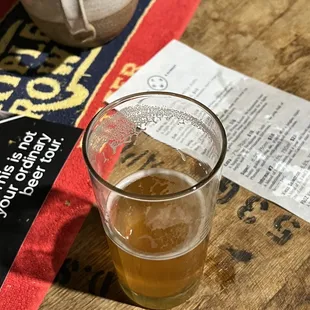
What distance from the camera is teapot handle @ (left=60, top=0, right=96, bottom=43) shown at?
0.69 metres

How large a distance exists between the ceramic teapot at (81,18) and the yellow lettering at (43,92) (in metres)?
0.06

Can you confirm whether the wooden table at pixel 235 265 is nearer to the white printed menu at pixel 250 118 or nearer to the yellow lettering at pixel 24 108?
the white printed menu at pixel 250 118

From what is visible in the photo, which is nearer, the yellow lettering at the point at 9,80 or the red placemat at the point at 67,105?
the red placemat at the point at 67,105

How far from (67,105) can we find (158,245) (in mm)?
284

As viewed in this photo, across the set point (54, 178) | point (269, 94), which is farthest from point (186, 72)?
point (54, 178)

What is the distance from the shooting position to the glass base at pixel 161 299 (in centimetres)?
54

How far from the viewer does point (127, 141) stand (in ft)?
1.97

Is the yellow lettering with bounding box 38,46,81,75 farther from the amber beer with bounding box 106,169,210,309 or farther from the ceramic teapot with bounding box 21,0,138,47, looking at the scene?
the amber beer with bounding box 106,169,210,309

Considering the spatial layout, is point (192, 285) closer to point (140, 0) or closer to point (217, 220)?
point (217, 220)

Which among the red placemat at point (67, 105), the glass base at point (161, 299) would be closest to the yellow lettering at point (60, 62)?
the red placemat at point (67, 105)

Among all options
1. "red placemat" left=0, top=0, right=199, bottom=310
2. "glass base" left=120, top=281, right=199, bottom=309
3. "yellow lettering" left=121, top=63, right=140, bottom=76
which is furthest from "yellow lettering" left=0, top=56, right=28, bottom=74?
"glass base" left=120, top=281, right=199, bottom=309

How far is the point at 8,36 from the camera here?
827 millimetres

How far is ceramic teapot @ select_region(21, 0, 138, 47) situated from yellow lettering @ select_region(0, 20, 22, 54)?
0.06 m

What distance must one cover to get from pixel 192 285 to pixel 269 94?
0.28 meters
